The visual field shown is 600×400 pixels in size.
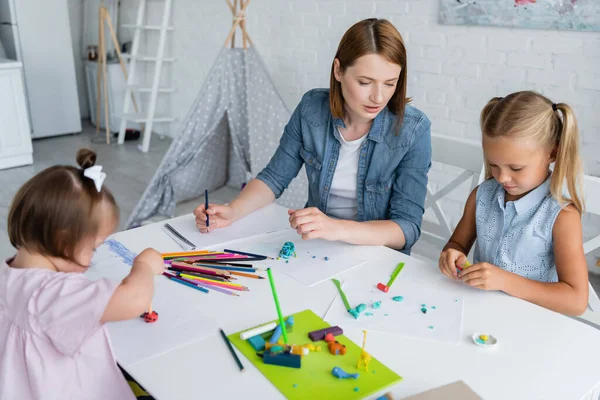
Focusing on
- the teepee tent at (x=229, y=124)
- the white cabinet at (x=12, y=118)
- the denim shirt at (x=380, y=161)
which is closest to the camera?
the denim shirt at (x=380, y=161)

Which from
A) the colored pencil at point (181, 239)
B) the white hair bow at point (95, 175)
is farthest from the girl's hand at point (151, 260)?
the colored pencil at point (181, 239)

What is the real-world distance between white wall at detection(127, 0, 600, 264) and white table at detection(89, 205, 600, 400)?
175cm

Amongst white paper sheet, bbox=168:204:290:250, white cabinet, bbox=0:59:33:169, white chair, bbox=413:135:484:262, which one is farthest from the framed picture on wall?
white cabinet, bbox=0:59:33:169

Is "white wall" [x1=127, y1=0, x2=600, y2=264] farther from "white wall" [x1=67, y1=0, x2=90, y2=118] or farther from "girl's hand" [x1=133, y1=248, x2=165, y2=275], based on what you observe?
"girl's hand" [x1=133, y1=248, x2=165, y2=275]

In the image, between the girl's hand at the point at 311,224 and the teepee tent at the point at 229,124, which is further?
the teepee tent at the point at 229,124

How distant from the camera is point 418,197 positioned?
4.97 ft

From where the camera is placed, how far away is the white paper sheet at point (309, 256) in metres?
1.21

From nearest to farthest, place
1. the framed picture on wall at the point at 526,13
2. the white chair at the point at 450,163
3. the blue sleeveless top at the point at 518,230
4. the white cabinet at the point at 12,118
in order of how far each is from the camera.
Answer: the blue sleeveless top at the point at 518,230
the white chair at the point at 450,163
the framed picture on wall at the point at 526,13
the white cabinet at the point at 12,118

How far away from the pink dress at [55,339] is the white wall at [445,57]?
231cm

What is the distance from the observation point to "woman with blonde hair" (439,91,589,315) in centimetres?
116

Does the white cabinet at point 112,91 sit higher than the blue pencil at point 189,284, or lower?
lower

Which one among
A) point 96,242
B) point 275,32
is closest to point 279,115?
point 275,32

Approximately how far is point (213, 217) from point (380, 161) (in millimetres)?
469

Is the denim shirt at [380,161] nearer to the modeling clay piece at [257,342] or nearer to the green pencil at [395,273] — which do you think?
the green pencil at [395,273]
